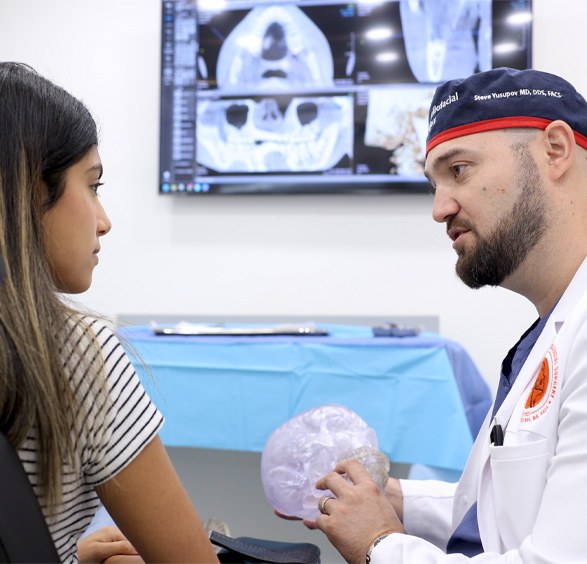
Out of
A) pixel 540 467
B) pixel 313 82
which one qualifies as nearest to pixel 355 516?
pixel 540 467

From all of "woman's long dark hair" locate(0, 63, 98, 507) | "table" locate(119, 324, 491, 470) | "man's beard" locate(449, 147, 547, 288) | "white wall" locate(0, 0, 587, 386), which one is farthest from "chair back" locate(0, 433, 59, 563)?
"white wall" locate(0, 0, 587, 386)

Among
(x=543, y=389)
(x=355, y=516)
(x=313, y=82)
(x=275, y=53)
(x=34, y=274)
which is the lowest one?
(x=355, y=516)

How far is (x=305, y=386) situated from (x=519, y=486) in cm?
122

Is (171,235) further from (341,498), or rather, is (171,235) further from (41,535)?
(41,535)

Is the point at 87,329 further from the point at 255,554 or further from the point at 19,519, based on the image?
the point at 255,554

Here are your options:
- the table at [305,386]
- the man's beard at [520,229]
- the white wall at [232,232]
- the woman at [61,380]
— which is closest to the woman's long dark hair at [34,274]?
the woman at [61,380]

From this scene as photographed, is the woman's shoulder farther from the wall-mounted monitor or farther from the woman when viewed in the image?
the wall-mounted monitor

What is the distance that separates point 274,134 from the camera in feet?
9.28

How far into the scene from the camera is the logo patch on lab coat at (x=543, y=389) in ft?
2.83

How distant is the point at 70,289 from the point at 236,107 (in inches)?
83.0

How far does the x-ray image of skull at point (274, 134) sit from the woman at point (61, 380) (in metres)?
2.05

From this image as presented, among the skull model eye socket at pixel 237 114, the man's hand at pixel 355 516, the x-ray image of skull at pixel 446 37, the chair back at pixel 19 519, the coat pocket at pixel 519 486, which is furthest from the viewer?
the skull model eye socket at pixel 237 114

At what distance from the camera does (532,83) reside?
1105 mm

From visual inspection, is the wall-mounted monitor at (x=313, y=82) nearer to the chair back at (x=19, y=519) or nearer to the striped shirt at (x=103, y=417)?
the striped shirt at (x=103, y=417)
